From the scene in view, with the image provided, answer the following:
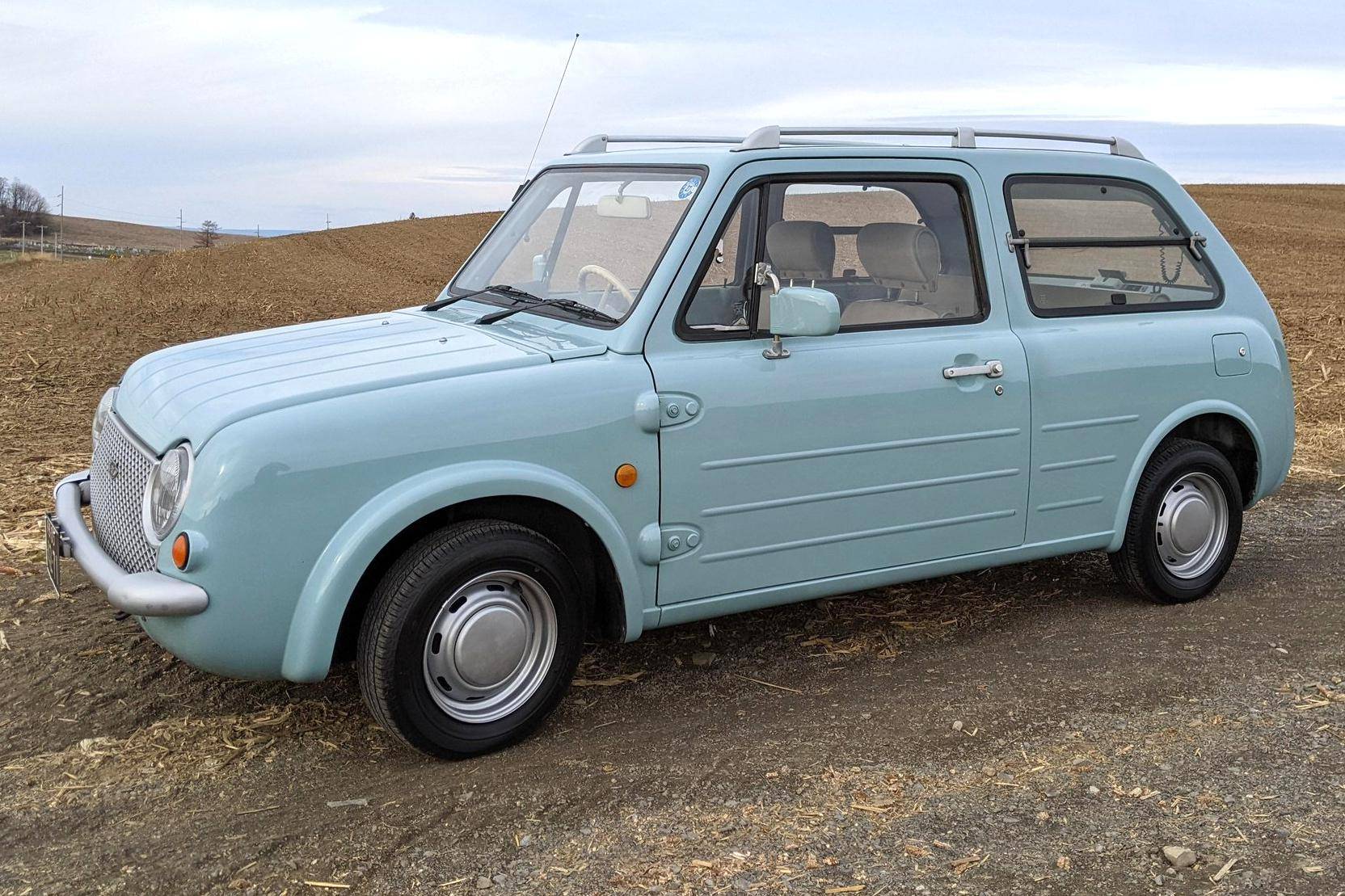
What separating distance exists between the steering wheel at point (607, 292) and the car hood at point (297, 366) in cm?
18

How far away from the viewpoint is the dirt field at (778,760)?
3775 mm

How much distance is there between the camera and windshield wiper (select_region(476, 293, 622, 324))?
476 cm

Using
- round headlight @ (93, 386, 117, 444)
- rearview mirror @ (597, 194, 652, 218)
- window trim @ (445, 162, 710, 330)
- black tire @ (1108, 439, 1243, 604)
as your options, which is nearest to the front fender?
window trim @ (445, 162, 710, 330)

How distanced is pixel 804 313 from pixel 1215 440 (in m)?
2.59

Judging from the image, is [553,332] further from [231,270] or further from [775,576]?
[231,270]

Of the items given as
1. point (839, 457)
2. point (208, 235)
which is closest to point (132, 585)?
point (839, 457)

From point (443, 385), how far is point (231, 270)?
20895 millimetres

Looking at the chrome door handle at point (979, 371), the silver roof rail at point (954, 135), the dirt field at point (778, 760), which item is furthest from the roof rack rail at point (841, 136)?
the dirt field at point (778, 760)

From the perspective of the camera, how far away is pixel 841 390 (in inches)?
190

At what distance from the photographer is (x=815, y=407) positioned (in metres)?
4.78

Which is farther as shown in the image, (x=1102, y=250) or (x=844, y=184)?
(x=1102, y=250)

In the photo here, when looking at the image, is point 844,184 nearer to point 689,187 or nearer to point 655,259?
point 689,187

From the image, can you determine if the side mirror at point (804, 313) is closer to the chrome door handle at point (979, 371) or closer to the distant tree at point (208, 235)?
the chrome door handle at point (979, 371)

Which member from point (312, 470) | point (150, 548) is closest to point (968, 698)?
point (312, 470)
